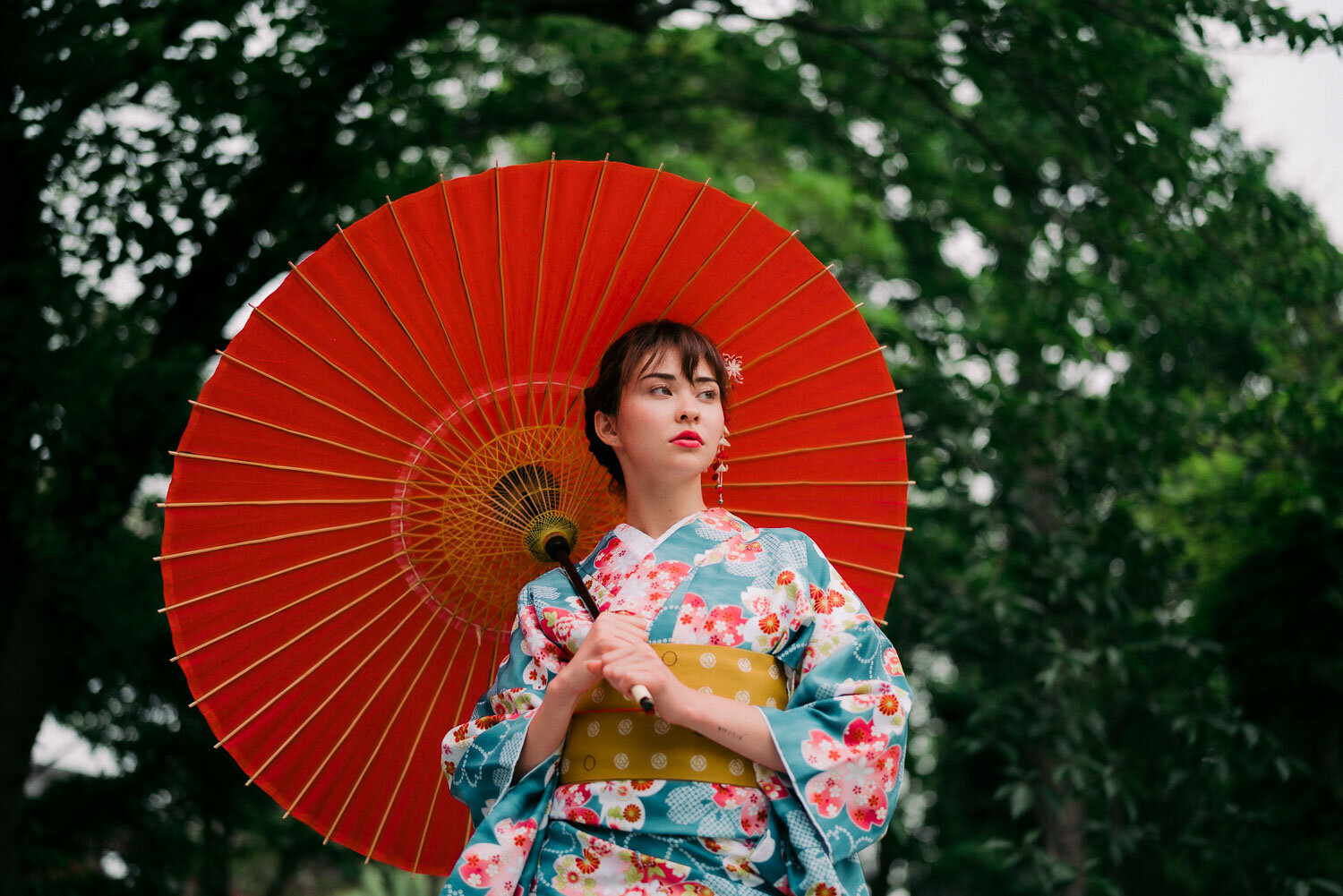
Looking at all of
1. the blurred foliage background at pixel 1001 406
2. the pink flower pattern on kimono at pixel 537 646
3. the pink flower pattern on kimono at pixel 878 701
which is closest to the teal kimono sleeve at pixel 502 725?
the pink flower pattern on kimono at pixel 537 646

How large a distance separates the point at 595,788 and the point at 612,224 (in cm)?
101

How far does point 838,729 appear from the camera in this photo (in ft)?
5.56

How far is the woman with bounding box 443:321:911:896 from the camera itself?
1.67 meters

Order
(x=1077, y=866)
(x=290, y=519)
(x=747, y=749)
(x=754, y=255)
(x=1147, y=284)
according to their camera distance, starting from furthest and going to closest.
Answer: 1. (x=1147, y=284)
2. (x=1077, y=866)
3. (x=754, y=255)
4. (x=290, y=519)
5. (x=747, y=749)

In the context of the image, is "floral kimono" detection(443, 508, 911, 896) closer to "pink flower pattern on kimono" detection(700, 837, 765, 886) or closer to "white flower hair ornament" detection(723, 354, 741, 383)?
"pink flower pattern on kimono" detection(700, 837, 765, 886)

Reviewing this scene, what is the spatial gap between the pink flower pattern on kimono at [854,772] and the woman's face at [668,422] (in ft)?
1.71

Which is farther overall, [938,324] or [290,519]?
[938,324]

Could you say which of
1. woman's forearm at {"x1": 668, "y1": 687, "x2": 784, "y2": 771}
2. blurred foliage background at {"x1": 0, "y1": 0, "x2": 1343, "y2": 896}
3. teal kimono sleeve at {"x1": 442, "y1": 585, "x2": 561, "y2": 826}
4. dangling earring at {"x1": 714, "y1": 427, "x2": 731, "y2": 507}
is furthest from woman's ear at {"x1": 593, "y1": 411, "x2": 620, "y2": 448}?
blurred foliage background at {"x1": 0, "y1": 0, "x2": 1343, "y2": 896}

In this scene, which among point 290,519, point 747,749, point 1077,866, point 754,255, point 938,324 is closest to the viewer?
point 747,749

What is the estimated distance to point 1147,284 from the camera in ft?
17.4

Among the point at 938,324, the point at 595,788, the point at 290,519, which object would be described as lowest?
the point at 595,788

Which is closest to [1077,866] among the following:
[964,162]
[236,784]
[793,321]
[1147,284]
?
[793,321]

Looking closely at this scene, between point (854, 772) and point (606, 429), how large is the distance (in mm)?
745

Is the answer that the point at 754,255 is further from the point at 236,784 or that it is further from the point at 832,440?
the point at 236,784
